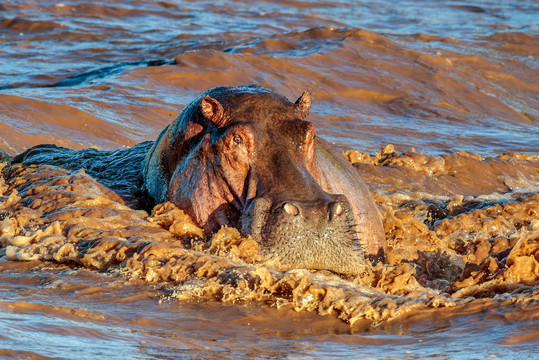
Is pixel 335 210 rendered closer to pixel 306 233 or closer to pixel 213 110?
pixel 306 233

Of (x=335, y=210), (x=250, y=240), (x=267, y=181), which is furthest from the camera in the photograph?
(x=267, y=181)

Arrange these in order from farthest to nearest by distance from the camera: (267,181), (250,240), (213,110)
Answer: (213,110)
(267,181)
(250,240)

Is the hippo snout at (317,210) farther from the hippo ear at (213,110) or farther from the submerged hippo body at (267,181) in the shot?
the hippo ear at (213,110)

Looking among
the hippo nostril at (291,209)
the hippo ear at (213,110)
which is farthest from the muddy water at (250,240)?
the hippo ear at (213,110)

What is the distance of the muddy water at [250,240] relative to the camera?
4.69 meters

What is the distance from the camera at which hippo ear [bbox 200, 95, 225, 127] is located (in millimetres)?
6305

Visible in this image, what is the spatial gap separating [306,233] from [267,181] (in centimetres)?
56

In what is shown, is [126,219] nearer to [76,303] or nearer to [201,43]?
[76,303]

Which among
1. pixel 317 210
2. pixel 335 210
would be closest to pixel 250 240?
pixel 317 210

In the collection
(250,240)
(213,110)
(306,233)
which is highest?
(213,110)

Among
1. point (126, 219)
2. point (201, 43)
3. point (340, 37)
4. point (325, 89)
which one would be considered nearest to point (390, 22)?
point (340, 37)

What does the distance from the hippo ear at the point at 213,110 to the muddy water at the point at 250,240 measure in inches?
28.3

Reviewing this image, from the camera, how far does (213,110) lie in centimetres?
636

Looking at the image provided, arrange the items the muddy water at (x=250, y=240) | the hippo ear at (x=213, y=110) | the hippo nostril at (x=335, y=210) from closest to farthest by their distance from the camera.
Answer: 1. the muddy water at (x=250, y=240)
2. the hippo nostril at (x=335, y=210)
3. the hippo ear at (x=213, y=110)
